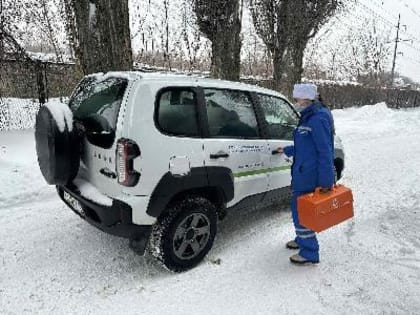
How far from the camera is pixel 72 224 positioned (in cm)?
483

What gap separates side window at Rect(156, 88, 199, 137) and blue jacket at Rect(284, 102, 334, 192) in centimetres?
103

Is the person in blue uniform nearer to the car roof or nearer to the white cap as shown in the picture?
the white cap

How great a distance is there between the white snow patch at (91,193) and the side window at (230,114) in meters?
1.14

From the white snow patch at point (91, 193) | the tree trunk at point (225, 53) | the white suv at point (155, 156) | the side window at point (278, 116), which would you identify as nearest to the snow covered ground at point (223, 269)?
the white suv at point (155, 156)

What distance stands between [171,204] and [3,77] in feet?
23.7

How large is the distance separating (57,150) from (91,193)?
475 mm

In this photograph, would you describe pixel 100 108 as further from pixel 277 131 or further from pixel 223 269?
pixel 277 131

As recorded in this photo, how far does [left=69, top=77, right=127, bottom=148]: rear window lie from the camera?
11.2 feet

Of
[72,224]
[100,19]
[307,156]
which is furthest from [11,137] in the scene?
[307,156]

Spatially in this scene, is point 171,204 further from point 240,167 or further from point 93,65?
point 93,65

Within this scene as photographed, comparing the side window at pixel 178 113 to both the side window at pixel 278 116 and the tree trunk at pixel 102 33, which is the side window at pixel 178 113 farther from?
the tree trunk at pixel 102 33

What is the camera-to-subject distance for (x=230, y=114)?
4.12 m

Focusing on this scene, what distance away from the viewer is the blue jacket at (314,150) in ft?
12.1

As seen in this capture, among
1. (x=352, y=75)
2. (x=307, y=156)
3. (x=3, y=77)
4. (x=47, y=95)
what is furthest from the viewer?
(x=352, y=75)
